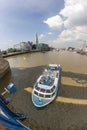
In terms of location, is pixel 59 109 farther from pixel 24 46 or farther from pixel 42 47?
pixel 42 47

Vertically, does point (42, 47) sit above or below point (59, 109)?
below

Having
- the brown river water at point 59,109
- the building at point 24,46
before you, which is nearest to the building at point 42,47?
the building at point 24,46

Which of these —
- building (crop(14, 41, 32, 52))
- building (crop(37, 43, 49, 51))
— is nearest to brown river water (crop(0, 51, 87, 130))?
building (crop(14, 41, 32, 52))

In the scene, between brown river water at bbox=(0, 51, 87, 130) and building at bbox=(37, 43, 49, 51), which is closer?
brown river water at bbox=(0, 51, 87, 130)

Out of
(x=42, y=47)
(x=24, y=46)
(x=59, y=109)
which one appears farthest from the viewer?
(x=42, y=47)

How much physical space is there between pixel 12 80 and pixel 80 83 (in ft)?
62.4

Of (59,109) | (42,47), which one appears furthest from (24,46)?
(59,109)

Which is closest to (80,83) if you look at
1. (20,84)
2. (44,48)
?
(20,84)

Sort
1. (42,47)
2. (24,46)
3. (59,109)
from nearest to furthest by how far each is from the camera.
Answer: (59,109), (24,46), (42,47)

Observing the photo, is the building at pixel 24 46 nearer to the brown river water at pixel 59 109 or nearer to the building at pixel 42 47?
the building at pixel 42 47

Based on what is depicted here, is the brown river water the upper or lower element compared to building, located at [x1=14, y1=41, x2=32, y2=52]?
upper

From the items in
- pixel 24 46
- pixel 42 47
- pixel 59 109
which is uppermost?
pixel 59 109

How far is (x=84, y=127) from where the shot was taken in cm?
2005

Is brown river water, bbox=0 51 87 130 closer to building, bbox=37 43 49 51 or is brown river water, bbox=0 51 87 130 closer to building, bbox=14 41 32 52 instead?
building, bbox=14 41 32 52
